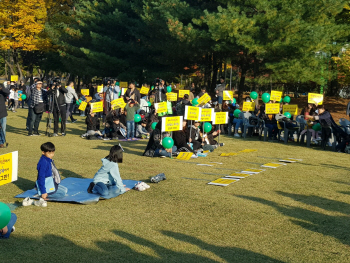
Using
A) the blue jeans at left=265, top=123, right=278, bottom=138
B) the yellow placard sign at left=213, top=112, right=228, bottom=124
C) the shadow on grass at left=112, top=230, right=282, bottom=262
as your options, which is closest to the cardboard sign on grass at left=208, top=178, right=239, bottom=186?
the shadow on grass at left=112, top=230, right=282, bottom=262

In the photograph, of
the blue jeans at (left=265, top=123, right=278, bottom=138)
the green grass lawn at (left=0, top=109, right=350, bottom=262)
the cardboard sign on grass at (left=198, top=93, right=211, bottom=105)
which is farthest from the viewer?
the blue jeans at (left=265, top=123, right=278, bottom=138)

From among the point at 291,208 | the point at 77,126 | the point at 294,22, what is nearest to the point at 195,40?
the point at 294,22

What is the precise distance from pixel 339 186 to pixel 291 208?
8.10 feet

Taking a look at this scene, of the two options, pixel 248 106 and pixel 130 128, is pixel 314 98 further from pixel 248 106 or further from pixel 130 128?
pixel 130 128

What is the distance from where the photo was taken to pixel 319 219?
294 inches

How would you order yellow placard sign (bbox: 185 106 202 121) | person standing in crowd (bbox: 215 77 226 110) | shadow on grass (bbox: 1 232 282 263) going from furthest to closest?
1. person standing in crowd (bbox: 215 77 226 110)
2. yellow placard sign (bbox: 185 106 202 121)
3. shadow on grass (bbox: 1 232 282 263)

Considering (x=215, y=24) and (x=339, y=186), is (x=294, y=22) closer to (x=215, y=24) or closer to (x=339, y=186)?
(x=215, y=24)

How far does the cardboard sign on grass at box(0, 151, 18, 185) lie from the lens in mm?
6329

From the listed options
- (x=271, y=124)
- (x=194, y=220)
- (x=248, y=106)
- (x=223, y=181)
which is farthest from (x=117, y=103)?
(x=194, y=220)

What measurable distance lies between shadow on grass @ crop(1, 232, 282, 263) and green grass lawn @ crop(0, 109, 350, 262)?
12 mm

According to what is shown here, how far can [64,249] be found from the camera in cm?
579

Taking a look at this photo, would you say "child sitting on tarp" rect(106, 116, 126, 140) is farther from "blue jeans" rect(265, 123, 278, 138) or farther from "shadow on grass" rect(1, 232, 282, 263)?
"shadow on grass" rect(1, 232, 282, 263)

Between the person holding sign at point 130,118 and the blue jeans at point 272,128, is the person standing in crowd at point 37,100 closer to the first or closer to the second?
the person holding sign at point 130,118

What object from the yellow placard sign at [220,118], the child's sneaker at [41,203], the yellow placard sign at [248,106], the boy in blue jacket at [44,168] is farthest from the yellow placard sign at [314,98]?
the child's sneaker at [41,203]
